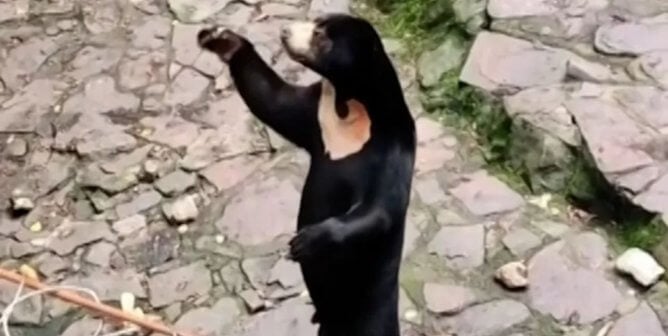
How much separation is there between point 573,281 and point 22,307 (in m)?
1.14

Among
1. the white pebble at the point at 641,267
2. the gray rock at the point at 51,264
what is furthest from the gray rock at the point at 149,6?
the white pebble at the point at 641,267

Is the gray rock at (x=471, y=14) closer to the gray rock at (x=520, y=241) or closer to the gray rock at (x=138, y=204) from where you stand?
the gray rock at (x=520, y=241)

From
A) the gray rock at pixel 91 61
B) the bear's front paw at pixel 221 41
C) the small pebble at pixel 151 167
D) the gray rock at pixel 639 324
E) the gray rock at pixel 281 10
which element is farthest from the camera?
the gray rock at pixel 281 10

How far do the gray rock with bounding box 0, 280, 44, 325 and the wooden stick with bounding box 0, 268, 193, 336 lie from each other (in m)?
0.15

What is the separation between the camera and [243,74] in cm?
216

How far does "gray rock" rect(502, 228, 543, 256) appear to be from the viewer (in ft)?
9.40

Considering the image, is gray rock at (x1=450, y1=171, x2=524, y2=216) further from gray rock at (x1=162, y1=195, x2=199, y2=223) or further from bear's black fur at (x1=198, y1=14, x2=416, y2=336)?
bear's black fur at (x1=198, y1=14, x2=416, y2=336)

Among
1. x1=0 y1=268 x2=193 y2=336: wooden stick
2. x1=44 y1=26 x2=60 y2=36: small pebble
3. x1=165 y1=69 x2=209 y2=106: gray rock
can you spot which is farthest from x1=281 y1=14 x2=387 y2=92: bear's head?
x1=44 y1=26 x2=60 y2=36: small pebble

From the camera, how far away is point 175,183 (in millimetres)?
3096

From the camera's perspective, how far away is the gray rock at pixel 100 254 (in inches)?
115

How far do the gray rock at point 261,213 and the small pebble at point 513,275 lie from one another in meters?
0.47

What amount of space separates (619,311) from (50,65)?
163cm

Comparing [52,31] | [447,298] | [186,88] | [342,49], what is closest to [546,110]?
[447,298]

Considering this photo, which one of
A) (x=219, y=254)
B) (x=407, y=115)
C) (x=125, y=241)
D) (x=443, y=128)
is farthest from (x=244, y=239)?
(x=407, y=115)
